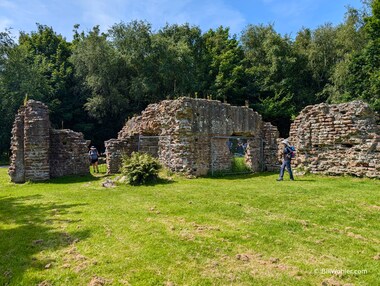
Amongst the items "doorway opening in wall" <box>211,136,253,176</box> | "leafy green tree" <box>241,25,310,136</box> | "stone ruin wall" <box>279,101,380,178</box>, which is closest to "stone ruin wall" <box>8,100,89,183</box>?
"doorway opening in wall" <box>211,136,253,176</box>

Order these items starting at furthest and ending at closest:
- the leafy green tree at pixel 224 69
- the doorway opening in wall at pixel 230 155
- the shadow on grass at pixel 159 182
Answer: the leafy green tree at pixel 224 69
the doorway opening in wall at pixel 230 155
the shadow on grass at pixel 159 182

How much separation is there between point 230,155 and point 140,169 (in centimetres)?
603

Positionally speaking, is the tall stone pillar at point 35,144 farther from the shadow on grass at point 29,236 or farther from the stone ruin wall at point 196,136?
the shadow on grass at point 29,236

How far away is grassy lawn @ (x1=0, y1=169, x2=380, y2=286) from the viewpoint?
4.54m

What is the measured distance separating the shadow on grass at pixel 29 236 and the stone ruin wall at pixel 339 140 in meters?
10.4

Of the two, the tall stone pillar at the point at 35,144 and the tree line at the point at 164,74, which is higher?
the tree line at the point at 164,74

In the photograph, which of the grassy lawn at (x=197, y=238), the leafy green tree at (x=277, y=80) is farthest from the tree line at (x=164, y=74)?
the grassy lawn at (x=197, y=238)

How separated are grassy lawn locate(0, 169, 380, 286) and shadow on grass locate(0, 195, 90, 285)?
0.02 metres

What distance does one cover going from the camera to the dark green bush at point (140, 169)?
40.3 feet

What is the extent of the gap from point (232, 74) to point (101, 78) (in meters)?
14.0

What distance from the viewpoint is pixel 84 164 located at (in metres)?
16.6

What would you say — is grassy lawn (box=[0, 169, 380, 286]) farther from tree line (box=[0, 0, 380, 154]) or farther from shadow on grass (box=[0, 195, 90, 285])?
tree line (box=[0, 0, 380, 154])

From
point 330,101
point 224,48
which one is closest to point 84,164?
point 330,101

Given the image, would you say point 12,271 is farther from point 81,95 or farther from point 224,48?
point 224,48
